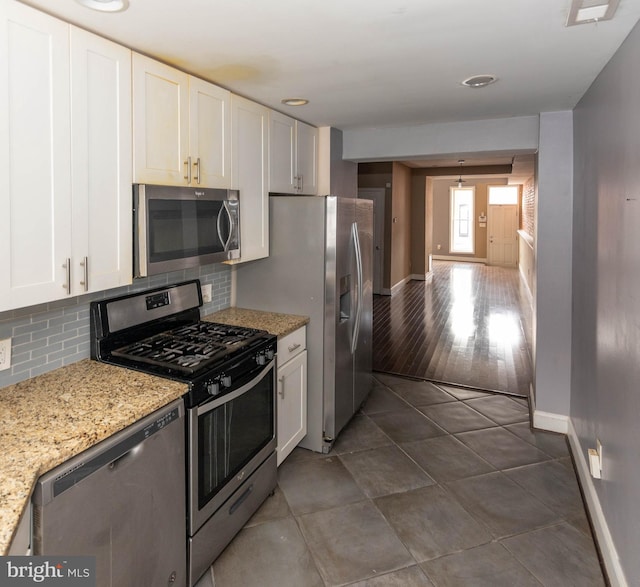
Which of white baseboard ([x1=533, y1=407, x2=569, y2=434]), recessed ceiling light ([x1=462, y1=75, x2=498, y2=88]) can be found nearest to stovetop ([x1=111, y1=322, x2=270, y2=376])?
recessed ceiling light ([x1=462, y1=75, x2=498, y2=88])

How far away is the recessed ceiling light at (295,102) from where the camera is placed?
2.90 meters

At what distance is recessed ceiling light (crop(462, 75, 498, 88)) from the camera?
2.48 metres

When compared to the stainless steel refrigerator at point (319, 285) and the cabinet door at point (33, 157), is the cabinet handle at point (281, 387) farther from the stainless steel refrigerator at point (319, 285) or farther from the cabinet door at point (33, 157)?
the cabinet door at point (33, 157)

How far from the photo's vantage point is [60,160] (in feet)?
5.50

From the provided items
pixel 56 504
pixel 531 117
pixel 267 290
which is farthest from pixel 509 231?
pixel 56 504

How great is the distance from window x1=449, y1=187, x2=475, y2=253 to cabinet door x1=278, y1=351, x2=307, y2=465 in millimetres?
12282

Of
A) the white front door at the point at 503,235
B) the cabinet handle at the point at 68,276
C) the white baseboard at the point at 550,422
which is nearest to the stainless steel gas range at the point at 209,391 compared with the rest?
the cabinet handle at the point at 68,276

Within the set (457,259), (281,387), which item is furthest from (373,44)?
(457,259)

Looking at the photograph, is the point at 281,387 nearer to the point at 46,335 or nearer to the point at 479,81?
the point at 46,335

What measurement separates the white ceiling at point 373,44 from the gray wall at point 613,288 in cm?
22

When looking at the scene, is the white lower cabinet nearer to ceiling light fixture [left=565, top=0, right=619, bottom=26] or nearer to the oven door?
the oven door

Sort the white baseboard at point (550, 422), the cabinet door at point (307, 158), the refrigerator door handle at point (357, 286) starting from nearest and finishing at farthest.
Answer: the refrigerator door handle at point (357, 286) → the white baseboard at point (550, 422) → the cabinet door at point (307, 158)

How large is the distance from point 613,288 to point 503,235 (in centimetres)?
1210

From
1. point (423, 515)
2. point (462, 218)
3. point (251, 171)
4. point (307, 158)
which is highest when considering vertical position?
point (462, 218)
